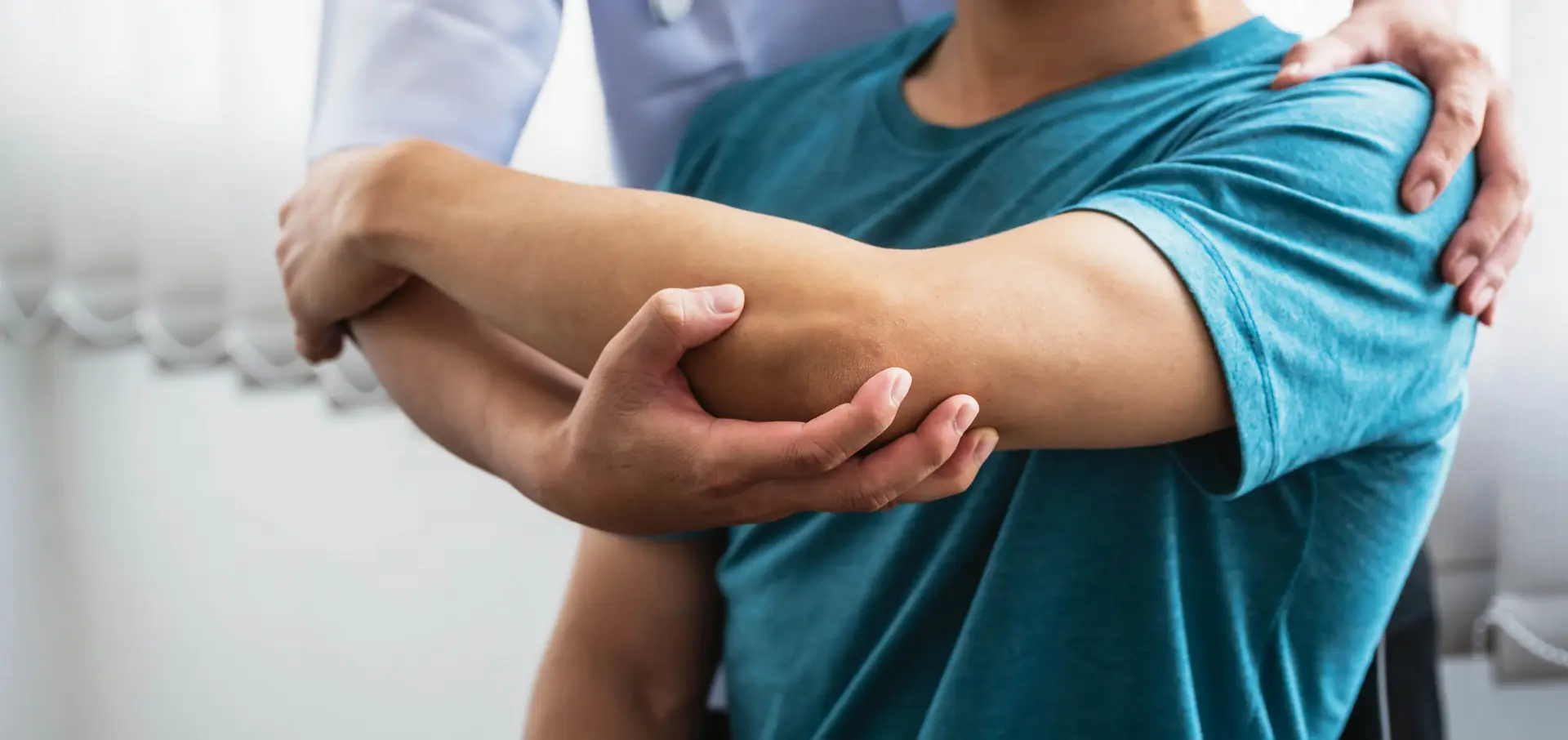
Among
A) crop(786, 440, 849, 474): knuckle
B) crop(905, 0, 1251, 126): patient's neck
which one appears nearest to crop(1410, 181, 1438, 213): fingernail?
crop(905, 0, 1251, 126): patient's neck

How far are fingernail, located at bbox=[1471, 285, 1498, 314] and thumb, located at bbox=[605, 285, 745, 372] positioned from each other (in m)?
0.41

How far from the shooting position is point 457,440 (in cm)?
79

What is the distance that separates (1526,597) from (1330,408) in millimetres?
691

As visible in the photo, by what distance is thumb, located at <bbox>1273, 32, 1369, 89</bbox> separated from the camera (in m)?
0.67

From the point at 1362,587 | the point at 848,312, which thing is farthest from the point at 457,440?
the point at 1362,587

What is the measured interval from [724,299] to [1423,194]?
0.37 meters

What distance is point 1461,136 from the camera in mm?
628

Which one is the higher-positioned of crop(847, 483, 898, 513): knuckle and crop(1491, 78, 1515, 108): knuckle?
crop(1491, 78, 1515, 108): knuckle

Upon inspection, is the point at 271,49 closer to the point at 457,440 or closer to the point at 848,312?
the point at 457,440

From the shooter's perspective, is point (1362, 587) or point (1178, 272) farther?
point (1362, 587)

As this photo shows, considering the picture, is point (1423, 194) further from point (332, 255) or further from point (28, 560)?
point (28, 560)

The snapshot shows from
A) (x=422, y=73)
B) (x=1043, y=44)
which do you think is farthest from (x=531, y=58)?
(x=1043, y=44)

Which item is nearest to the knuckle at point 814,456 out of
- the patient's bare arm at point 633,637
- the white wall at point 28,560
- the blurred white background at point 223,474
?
the patient's bare arm at point 633,637

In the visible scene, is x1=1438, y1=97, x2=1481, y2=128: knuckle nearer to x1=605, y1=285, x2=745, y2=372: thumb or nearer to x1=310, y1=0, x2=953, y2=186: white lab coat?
x1=605, y1=285, x2=745, y2=372: thumb
